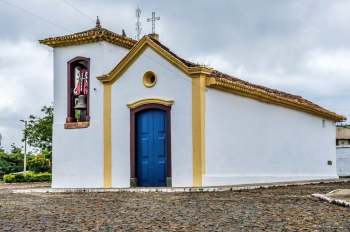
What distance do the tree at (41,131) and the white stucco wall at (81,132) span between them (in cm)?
1930

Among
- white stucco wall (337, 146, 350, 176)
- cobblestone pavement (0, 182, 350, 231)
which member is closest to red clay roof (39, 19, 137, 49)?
Result: cobblestone pavement (0, 182, 350, 231)

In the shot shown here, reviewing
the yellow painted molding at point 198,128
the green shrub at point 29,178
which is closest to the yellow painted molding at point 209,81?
the yellow painted molding at point 198,128

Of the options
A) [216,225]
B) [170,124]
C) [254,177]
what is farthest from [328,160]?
[216,225]

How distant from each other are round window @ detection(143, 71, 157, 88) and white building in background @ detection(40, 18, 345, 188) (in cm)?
3

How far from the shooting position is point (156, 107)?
15055 mm

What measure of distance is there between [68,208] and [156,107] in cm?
651

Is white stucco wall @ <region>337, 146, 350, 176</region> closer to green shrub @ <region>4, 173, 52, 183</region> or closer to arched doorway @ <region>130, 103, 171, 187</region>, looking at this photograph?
arched doorway @ <region>130, 103, 171, 187</region>

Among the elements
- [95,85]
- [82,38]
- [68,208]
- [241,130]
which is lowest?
[68,208]

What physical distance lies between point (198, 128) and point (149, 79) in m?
2.28

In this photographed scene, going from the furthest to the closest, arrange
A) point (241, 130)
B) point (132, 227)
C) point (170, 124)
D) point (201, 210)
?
point (241, 130) < point (170, 124) < point (201, 210) < point (132, 227)

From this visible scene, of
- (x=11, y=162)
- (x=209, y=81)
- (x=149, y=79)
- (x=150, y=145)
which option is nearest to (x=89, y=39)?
(x=149, y=79)

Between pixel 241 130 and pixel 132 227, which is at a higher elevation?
pixel 241 130

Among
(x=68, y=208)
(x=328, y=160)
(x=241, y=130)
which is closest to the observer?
(x=68, y=208)

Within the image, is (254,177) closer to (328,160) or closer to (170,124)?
(170,124)
